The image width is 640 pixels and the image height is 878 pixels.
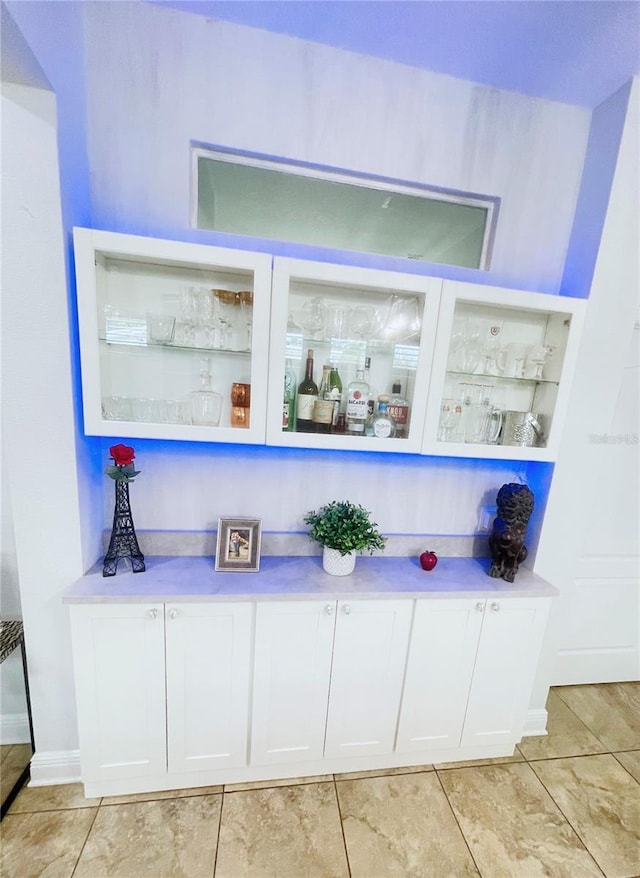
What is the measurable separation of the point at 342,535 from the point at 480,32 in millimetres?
1807

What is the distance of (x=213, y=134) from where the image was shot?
4.08 ft

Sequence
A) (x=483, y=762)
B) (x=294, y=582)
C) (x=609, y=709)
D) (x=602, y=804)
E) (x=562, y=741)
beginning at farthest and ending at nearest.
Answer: (x=609, y=709) → (x=562, y=741) → (x=483, y=762) → (x=602, y=804) → (x=294, y=582)

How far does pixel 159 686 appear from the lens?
1282 millimetres

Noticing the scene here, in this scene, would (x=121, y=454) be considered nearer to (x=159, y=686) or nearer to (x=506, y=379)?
(x=159, y=686)

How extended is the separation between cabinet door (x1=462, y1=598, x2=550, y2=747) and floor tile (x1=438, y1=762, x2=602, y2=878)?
13 cm

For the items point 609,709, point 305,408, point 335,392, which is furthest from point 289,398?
point 609,709

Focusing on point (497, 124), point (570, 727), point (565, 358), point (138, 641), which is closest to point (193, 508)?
point (138, 641)

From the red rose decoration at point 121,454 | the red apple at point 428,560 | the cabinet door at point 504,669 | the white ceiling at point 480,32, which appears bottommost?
the cabinet door at point 504,669

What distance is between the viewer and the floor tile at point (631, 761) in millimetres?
1609

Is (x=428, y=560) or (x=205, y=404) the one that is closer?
(x=205, y=404)

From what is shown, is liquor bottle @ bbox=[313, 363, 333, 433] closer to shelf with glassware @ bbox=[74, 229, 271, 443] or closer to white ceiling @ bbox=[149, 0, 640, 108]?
shelf with glassware @ bbox=[74, 229, 271, 443]

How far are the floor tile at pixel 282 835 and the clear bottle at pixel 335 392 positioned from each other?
1483 millimetres

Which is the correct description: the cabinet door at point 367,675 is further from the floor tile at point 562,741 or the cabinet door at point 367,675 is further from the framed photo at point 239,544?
the floor tile at point 562,741

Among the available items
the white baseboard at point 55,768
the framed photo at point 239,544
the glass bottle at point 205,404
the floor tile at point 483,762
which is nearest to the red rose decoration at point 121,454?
the glass bottle at point 205,404
